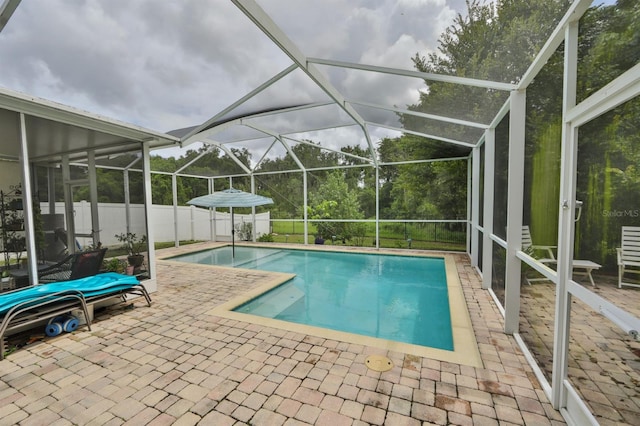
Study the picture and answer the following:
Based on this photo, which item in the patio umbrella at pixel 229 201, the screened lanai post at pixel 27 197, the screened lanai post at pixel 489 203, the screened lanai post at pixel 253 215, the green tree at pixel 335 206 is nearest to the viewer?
the screened lanai post at pixel 27 197

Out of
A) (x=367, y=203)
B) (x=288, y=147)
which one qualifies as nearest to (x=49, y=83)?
(x=288, y=147)

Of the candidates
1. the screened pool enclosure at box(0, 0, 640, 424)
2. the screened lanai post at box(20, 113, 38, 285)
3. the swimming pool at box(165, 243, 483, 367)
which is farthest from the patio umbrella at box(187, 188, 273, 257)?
the screened lanai post at box(20, 113, 38, 285)

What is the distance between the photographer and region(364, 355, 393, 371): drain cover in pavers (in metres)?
2.65

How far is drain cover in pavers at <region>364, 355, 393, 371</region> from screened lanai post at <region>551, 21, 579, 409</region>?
50.4 inches

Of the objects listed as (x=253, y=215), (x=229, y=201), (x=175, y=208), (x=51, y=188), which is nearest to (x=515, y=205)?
(x=229, y=201)

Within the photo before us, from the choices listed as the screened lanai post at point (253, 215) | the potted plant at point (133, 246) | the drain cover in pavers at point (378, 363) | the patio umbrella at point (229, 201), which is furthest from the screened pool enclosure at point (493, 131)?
the screened lanai post at point (253, 215)

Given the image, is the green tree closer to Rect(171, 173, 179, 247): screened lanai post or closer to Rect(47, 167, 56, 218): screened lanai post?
Rect(171, 173, 179, 247): screened lanai post

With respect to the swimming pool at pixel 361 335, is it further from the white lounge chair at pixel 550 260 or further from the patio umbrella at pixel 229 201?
the patio umbrella at pixel 229 201

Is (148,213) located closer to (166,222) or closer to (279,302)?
(279,302)

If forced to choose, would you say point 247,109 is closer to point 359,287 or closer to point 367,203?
point 359,287

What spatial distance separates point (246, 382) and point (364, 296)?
339cm

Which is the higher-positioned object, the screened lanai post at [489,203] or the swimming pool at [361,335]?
the screened lanai post at [489,203]

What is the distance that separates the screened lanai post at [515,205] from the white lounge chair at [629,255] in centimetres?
184

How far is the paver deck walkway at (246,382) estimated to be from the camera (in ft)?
6.74
